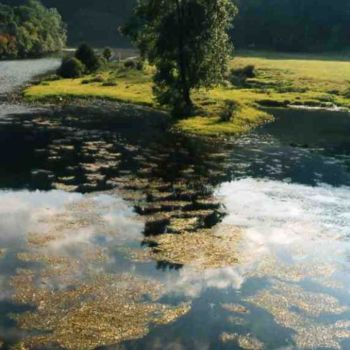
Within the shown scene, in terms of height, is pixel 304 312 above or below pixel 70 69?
below

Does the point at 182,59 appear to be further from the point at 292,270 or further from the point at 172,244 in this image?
the point at 292,270

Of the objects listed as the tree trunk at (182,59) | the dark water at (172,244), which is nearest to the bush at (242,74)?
the tree trunk at (182,59)

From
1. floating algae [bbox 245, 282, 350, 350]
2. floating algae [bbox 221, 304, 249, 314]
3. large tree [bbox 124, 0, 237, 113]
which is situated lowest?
floating algae [bbox 245, 282, 350, 350]

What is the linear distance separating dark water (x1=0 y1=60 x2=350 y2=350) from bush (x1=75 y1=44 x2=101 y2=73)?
229ft

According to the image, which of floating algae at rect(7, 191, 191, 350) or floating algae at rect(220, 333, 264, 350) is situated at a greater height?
floating algae at rect(7, 191, 191, 350)

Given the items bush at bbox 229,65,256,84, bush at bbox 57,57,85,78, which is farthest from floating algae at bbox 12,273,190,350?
bush at bbox 229,65,256,84

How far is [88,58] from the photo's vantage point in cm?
12838

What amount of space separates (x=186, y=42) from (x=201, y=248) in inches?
1809

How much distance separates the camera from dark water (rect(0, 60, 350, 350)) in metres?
23.8

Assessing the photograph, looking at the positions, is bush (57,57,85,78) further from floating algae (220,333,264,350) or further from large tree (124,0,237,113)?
floating algae (220,333,264,350)

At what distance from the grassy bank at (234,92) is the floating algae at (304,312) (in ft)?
131

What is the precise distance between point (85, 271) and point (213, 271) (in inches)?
266

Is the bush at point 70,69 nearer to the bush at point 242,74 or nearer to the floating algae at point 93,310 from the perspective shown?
the bush at point 242,74

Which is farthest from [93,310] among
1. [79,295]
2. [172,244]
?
[172,244]
